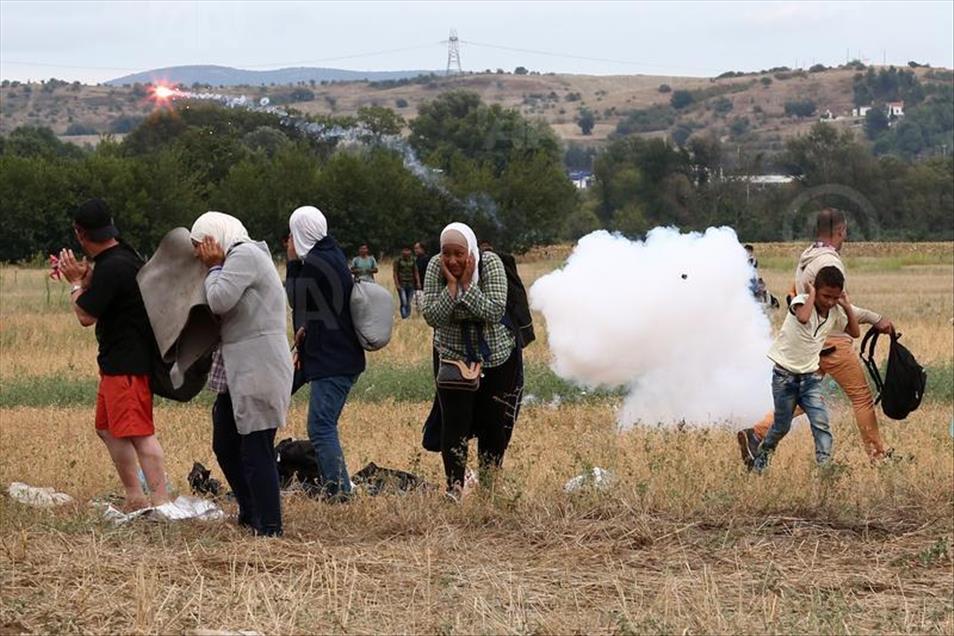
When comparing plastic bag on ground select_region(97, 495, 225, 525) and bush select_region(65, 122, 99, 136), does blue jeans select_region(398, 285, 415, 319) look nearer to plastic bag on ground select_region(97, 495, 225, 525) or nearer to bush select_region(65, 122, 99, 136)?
plastic bag on ground select_region(97, 495, 225, 525)

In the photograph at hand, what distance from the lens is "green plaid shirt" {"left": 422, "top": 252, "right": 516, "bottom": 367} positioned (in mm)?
8883

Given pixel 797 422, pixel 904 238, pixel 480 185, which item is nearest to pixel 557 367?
pixel 797 422

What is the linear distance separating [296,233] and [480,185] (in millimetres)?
36881

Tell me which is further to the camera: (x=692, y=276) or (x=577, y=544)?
(x=692, y=276)

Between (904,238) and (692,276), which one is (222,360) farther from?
(904,238)

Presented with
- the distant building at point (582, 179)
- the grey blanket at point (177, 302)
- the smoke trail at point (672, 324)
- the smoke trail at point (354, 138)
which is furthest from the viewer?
the distant building at point (582, 179)

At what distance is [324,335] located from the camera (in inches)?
356

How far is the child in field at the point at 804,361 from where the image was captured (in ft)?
32.7

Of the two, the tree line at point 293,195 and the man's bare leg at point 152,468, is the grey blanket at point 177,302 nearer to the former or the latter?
the man's bare leg at point 152,468

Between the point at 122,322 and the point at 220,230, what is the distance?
0.80m

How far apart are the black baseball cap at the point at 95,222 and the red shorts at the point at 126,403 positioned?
0.77 metres

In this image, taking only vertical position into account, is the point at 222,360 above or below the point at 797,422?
above

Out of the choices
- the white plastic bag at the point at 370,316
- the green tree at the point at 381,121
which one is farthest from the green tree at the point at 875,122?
the white plastic bag at the point at 370,316

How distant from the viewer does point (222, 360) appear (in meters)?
8.09
